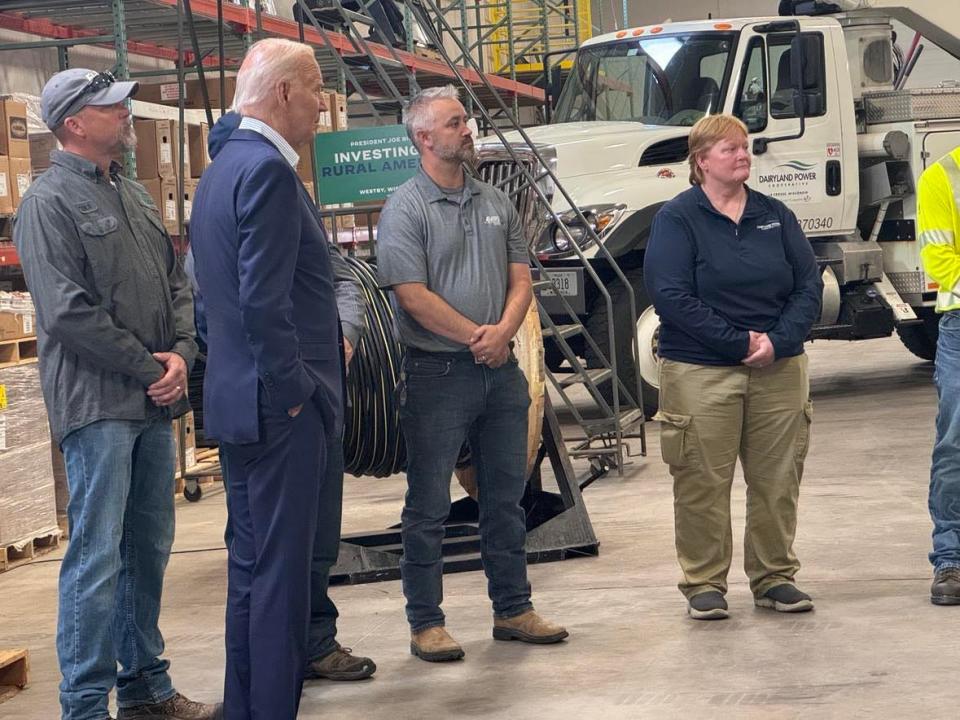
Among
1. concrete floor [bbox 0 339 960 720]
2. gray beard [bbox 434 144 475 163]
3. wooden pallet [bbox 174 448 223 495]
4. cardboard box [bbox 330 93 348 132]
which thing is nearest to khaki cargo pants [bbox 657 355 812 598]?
concrete floor [bbox 0 339 960 720]

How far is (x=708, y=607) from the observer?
5.54 m

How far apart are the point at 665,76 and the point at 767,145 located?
94 centimetres

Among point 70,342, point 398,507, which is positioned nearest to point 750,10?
point 398,507

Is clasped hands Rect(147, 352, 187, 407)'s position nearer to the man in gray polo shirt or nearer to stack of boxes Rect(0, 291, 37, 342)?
the man in gray polo shirt

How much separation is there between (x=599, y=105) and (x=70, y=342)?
26.4ft

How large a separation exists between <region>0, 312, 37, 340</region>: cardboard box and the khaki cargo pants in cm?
358

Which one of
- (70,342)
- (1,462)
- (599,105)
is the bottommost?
(1,462)

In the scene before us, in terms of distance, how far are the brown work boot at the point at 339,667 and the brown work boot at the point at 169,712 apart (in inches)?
21.3

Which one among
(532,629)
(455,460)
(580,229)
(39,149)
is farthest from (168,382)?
(580,229)

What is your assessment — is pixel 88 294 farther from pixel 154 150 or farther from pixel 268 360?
pixel 154 150

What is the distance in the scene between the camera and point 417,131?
5.27 meters

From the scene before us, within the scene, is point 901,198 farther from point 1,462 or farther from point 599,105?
point 1,462

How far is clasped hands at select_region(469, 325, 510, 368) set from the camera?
5113 millimetres

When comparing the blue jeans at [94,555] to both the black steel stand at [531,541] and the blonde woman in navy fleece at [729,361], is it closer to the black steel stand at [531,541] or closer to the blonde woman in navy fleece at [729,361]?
the blonde woman in navy fleece at [729,361]
